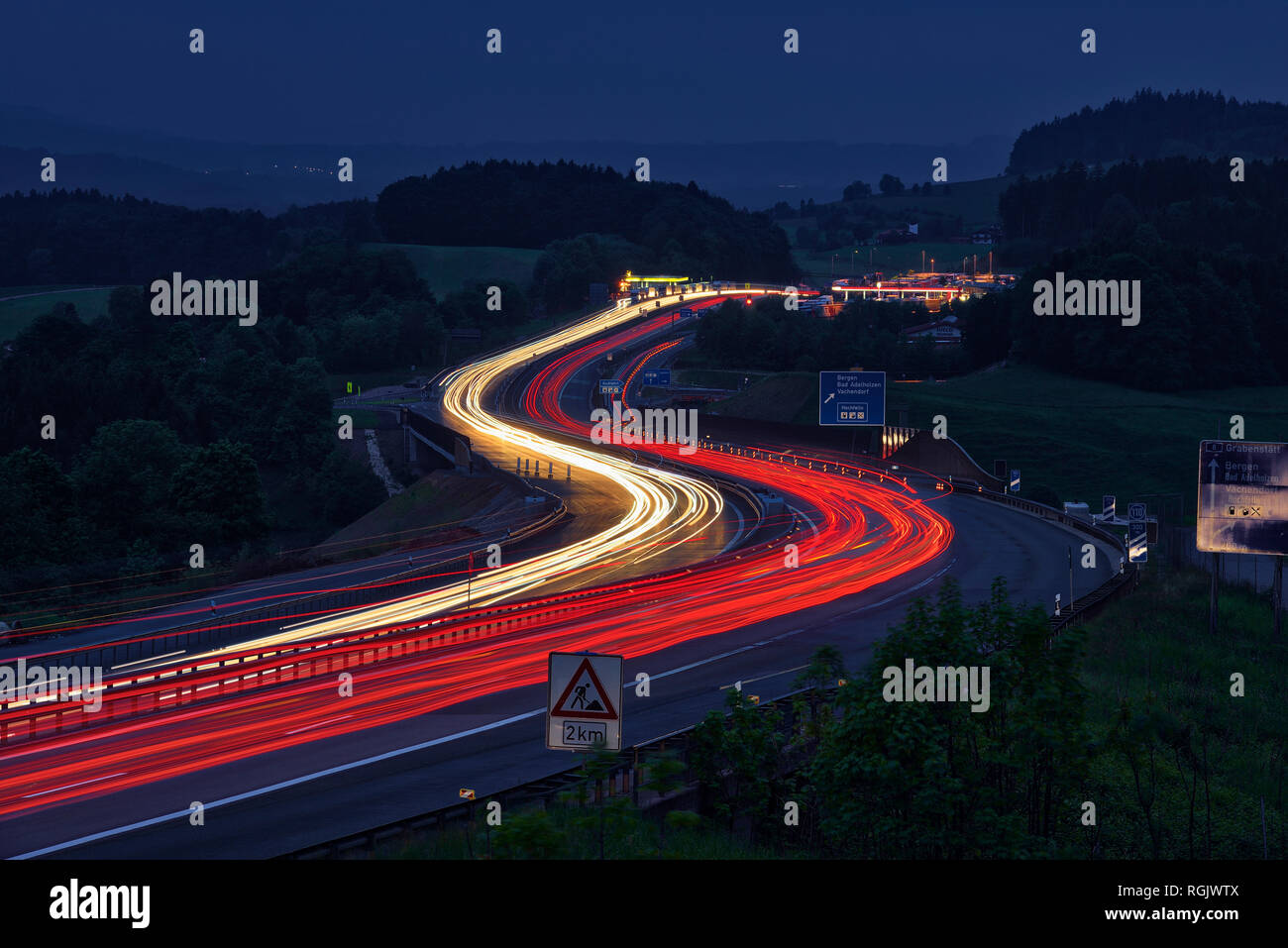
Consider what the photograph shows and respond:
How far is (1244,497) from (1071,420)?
6269cm

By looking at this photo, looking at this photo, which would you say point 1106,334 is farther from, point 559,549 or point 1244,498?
point 1244,498

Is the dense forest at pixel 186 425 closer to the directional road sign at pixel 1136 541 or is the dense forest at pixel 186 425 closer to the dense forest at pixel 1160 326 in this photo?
the directional road sign at pixel 1136 541

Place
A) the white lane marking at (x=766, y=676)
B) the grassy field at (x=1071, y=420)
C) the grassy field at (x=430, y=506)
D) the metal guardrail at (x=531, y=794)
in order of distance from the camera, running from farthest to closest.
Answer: the grassy field at (x=1071, y=420) → the grassy field at (x=430, y=506) → the white lane marking at (x=766, y=676) → the metal guardrail at (x=531, y=794)

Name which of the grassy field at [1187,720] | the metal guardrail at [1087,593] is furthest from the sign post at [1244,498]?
the metal guardrail at [1087,593]

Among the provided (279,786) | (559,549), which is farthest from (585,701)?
(559,549)

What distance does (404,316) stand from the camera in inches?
6107

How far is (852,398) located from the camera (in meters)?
76.6

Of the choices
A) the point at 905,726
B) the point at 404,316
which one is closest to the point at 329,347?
the point at 404,316

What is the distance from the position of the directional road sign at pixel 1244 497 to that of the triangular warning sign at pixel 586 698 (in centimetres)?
3221

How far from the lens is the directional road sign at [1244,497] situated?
41781mm
